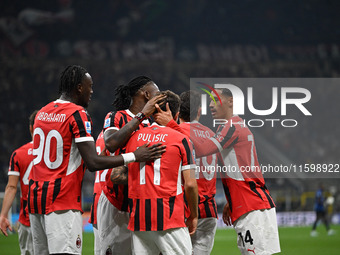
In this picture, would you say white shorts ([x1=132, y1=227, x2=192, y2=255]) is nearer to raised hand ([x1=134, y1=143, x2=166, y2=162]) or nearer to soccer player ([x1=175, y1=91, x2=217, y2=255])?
raised hand ([x1=134, y1=143, x2=166, y2=162])

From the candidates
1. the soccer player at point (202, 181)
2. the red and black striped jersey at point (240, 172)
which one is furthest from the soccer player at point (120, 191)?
the red and black striped jersey at point (240, 172)

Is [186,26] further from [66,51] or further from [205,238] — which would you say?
[205,238]

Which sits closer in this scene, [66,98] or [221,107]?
[66,98]

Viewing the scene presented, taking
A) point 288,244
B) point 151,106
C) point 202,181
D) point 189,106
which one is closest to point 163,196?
point 151,106

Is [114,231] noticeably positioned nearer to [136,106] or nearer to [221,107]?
[136,106]

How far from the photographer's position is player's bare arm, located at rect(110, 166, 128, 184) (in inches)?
187

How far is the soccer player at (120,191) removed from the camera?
206 inches

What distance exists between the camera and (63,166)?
175 inches

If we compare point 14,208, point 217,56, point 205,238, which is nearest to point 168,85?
point 217,56

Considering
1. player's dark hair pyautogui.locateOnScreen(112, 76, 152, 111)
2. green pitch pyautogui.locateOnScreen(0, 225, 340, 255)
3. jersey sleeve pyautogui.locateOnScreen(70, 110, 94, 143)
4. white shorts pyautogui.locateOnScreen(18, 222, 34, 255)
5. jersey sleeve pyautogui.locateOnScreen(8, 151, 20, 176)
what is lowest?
green pitch pyautogui.locateOnScreen(0, 225, 340, 255)

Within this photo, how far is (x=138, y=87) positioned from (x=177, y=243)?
1.70 m

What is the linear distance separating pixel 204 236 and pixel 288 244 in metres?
9.56

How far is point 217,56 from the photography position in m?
30.9

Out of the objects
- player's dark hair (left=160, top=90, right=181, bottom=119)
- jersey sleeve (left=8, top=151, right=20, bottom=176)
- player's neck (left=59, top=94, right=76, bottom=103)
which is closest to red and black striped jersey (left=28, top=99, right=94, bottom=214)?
player's neck (left=59, top=94, right=76, bottom=103)
